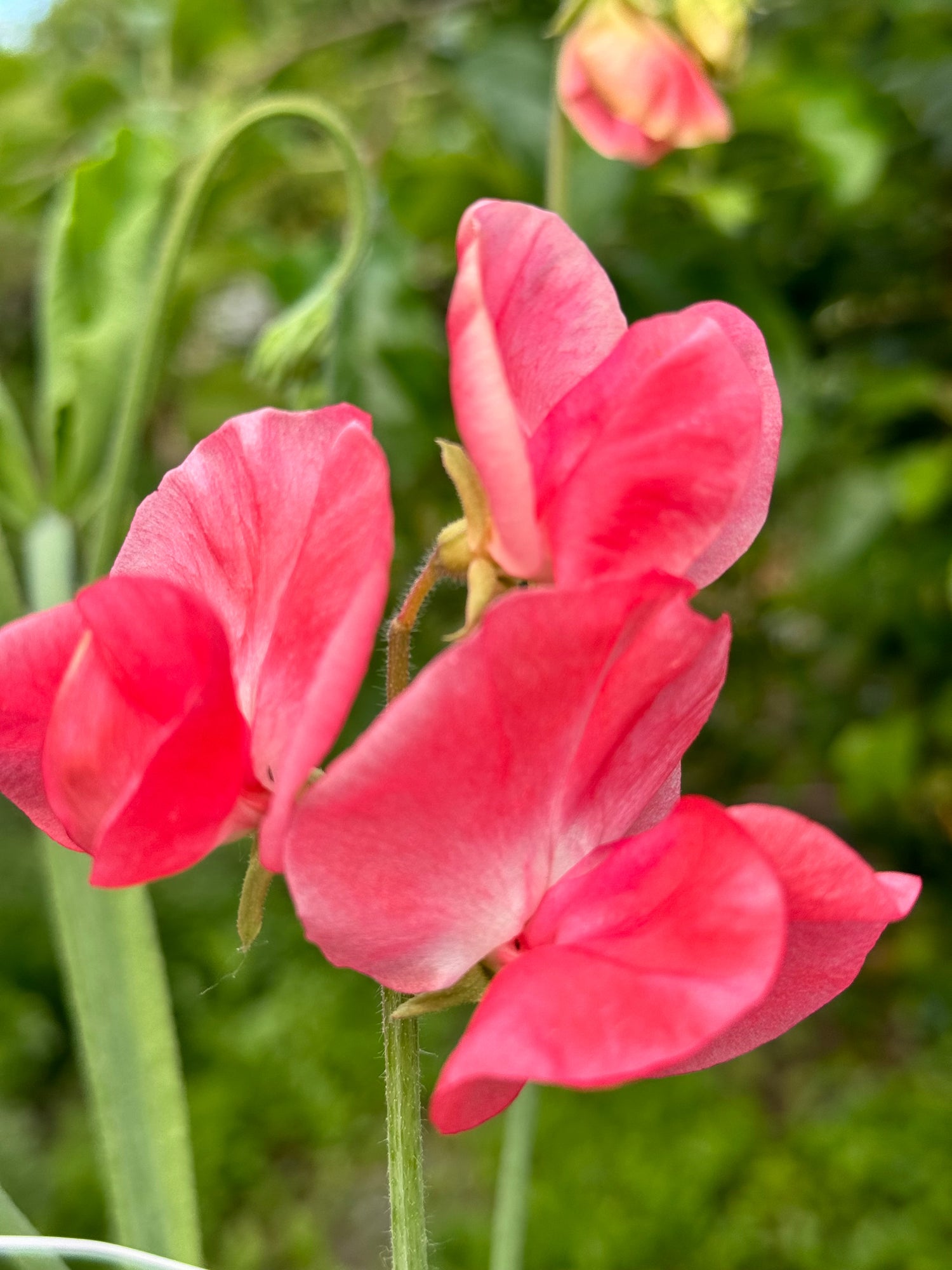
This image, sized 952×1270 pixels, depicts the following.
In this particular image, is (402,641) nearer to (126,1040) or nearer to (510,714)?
(510,714)

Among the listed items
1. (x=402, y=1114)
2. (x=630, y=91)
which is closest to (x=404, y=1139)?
(x=402, y=1114)

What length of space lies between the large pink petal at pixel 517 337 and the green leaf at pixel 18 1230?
7.2 inches

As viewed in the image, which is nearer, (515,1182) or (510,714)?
(510,714)

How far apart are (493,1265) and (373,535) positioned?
35 centimetres

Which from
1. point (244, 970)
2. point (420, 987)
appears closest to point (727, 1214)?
point (244, 970)

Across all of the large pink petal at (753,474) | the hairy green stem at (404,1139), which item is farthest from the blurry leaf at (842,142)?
the hairy green stem at (404,1139)

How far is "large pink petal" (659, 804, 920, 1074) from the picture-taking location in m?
0.22

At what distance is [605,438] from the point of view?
23 centimetres

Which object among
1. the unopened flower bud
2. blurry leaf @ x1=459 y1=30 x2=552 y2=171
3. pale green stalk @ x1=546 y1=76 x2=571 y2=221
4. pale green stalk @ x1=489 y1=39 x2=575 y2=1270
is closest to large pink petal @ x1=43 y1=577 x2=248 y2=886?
pale green stalk @ x1=489 y1=39 x2=575 y2=1270

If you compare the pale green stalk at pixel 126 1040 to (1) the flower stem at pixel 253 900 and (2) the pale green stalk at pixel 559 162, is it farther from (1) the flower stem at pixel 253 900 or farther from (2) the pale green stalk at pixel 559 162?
(2) the pale green stalk at pixel 559 162

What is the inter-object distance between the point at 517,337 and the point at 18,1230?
24 cm

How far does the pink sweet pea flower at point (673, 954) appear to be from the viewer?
0.19 meters

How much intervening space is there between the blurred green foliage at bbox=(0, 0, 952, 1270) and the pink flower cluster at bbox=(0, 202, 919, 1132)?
0.20 feet

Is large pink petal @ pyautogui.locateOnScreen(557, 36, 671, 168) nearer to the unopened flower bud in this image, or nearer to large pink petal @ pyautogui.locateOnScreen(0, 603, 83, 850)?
the unopened flower bud
